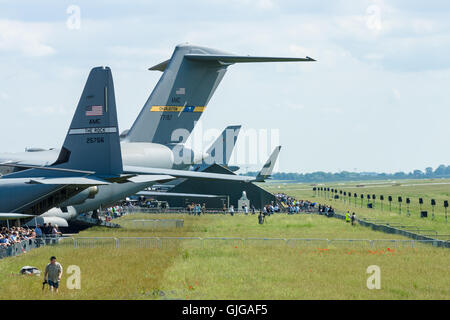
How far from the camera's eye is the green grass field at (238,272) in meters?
20.4

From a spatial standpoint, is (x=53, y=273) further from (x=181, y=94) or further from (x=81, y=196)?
(x=181, y=94)

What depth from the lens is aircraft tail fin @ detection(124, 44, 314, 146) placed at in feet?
131

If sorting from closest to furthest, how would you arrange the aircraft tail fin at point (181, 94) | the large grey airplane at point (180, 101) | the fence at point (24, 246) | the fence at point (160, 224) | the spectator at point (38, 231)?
the fence at point (24, 246) → the spectator at point (38, 231) → the large grey airplane at point (180, 101) → the aircraft tail fin at point (181, 94) → the fence at point (160, 224)

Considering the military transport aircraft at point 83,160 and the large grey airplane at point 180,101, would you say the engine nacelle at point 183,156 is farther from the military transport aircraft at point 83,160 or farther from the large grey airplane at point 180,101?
the military transport aircraft at point 83,160

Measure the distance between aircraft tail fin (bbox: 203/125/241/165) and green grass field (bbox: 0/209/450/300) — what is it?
4572 cm

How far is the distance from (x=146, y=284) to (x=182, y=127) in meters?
20.1

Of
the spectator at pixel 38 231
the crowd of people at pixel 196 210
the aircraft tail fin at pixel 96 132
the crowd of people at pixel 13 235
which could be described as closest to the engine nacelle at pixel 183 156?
the spectator at pixel 38 231

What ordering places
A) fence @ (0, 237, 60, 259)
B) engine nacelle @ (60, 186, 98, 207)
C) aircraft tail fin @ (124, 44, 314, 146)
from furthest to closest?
1. aircraft tail fin @ (124, 44, 314, 146)
2. engine nacelle @ (60, 186, 98, 207)
3. fence @ (0, 237, 60, 259)

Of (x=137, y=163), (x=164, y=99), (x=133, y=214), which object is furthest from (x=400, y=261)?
(x=133, y=214)

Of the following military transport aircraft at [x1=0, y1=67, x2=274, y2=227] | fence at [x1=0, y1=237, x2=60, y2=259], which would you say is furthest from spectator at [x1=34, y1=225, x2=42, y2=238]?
military transport aircraft at [x1=0, y1=67, x2=274, y2=227]

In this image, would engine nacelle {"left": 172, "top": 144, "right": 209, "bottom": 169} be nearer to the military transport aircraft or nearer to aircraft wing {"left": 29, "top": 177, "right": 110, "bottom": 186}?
the military transport aircraft

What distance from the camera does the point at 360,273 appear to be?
81.4 feet

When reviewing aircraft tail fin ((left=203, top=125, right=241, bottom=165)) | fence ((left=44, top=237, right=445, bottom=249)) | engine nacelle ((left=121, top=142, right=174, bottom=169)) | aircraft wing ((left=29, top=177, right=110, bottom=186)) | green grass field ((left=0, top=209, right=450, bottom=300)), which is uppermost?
aircraft tail fin ((left=203, top=125, right=241, bottom=165))

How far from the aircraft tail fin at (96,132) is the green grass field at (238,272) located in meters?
4.03
